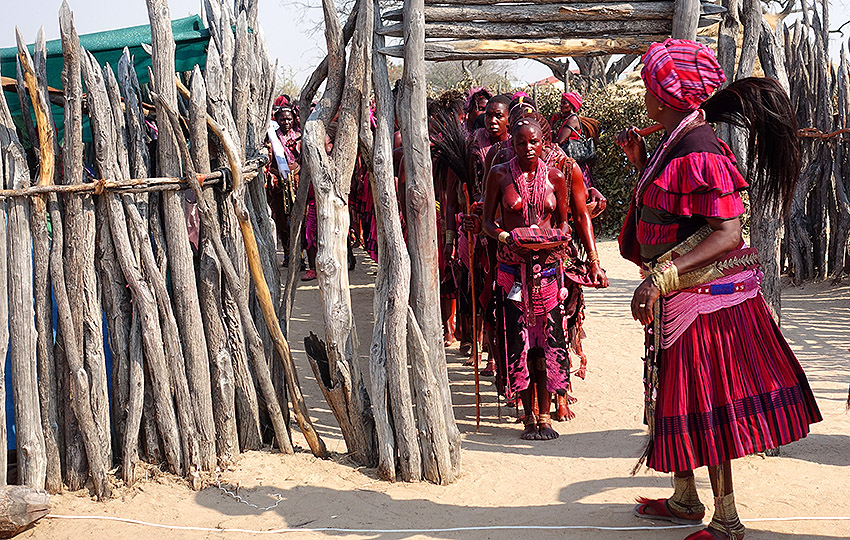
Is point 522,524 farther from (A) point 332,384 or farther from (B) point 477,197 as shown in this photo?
(B) point 477,197

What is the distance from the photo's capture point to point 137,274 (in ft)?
12.8

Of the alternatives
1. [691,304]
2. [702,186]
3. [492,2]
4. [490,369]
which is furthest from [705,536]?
[490,369]

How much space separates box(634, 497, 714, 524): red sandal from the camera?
3.49m

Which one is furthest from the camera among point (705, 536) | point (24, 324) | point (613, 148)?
point (613, 148)

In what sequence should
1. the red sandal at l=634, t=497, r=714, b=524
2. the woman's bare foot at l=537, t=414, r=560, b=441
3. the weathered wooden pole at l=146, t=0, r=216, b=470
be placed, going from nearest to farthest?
the red sandal at l=634, t=497, r=714, b=524 < the weathered wooden pole at l=146, t=0, r=216, b=470 < the woman's bare foot at l=537, t=414, r=560, b=441

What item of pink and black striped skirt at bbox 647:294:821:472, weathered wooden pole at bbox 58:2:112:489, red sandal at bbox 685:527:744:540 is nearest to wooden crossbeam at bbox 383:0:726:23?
weathered wooden pole at bbox 58:2:112:489

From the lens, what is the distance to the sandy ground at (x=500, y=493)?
11.8ft

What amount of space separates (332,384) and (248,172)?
123 cm

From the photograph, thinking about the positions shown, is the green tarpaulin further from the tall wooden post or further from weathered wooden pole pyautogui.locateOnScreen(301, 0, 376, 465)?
the tall wooden post

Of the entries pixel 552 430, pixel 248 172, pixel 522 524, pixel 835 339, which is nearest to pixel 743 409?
pixel 522 524

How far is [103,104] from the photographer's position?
12.5ft

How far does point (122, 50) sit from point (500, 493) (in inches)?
134

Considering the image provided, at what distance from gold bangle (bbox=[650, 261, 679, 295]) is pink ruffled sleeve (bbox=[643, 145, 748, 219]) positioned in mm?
215

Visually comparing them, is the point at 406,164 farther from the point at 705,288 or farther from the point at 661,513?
the point at 661,513
